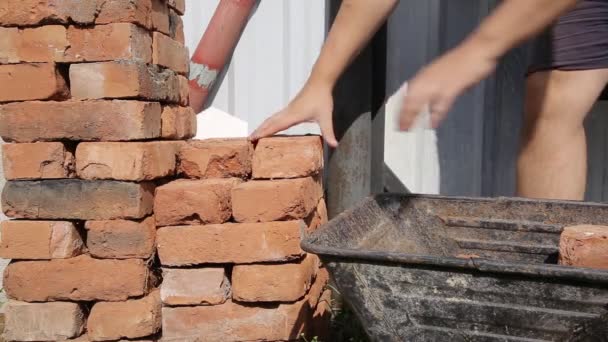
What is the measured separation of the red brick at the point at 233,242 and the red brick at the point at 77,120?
36 centimetres

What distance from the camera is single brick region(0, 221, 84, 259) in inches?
82.7

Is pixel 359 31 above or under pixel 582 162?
above

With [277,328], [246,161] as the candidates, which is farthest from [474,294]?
[246,161]

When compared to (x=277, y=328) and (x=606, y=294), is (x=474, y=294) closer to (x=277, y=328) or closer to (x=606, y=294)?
(x=606, y=294)

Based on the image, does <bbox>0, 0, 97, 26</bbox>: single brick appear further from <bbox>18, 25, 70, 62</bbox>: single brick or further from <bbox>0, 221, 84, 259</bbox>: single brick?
<bbox>0, 221, 84, 259</bbox>: single brick

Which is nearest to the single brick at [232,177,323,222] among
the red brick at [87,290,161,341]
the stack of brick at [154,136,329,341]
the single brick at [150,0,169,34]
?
the stack of brick at [154,136,329,341]

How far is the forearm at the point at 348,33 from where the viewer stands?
1928 mm

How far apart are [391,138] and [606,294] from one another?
1.97 metres

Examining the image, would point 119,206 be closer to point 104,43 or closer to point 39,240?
point 39,240

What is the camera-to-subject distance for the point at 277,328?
211 centimetres

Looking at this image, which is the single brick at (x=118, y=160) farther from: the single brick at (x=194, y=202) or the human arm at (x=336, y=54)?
the human arm at (x=336, y=54)

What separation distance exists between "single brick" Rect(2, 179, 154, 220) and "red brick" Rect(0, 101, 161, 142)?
6.1 inches

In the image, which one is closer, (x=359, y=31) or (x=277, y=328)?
(x=359, y=31)

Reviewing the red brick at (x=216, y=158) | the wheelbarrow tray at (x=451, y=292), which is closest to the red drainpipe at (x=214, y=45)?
the red brick at (x=216, y=158)
